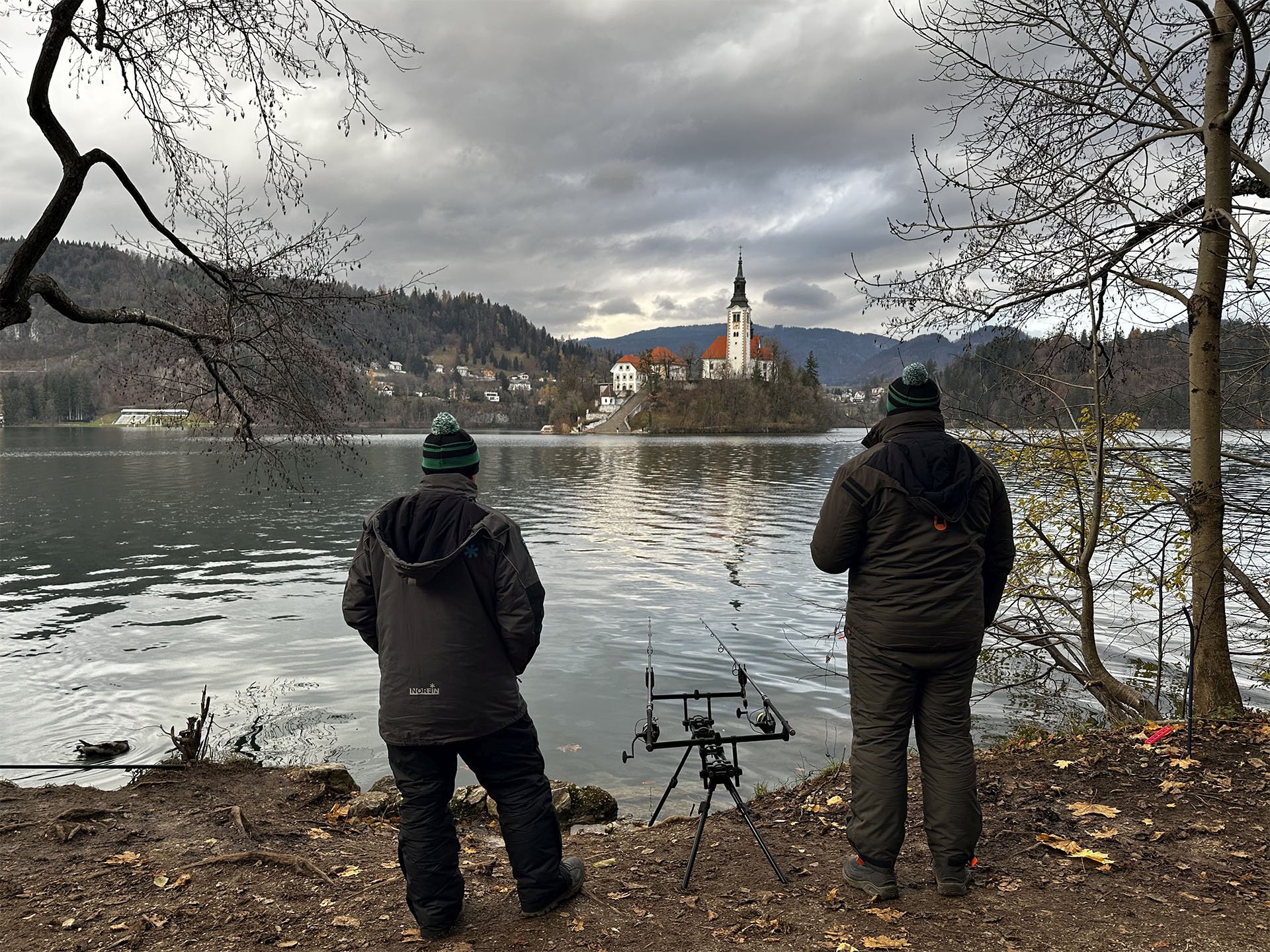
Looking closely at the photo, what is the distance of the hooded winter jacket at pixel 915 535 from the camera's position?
13.3 ft

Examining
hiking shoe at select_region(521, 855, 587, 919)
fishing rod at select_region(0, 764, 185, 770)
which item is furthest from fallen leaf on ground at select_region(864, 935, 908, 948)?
fishing rod at select_region(0, 764, 185, 770)

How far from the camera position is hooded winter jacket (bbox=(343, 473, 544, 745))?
3.79 meters

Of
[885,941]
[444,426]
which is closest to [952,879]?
[885,941]

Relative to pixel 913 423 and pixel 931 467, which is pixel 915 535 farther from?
pixel 913 423

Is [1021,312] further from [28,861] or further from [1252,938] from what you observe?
[28,861]

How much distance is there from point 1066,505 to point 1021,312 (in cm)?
294

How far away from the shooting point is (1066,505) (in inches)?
356

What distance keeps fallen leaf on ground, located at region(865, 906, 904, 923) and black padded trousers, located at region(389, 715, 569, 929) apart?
5.28 ft

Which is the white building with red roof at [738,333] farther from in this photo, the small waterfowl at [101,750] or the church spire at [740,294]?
the small waterfowl at [101,750]

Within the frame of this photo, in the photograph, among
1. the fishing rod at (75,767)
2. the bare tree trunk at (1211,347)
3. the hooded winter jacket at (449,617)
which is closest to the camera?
the hooded winter jacket at (449,617)

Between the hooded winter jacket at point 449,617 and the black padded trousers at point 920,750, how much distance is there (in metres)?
1.84

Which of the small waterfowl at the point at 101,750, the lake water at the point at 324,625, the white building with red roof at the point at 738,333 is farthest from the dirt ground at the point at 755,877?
the white building with red roof at the point at 738,333

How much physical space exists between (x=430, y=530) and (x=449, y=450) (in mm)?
458

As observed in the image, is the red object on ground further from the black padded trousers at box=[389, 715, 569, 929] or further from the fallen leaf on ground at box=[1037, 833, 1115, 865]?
the black padded trousers at box=[389, 715, 569, 929]
